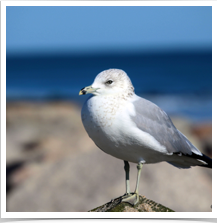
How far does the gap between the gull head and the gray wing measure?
30 cm

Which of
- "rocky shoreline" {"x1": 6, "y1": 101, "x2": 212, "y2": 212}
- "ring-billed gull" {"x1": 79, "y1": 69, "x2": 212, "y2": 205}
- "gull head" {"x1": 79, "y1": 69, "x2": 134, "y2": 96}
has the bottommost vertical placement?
"rocky shoreline" {"x1": 6, "y1": 101, "x2": 212, "y2": 212}

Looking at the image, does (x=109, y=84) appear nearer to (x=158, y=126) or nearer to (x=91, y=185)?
(x=158, y=126)

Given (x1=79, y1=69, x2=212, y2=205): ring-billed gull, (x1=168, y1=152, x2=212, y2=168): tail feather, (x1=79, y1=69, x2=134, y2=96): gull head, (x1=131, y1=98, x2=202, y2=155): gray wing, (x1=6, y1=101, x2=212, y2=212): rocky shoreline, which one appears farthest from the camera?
(x1=6, y1=101, x2=212, y2=212): rocky shoreline

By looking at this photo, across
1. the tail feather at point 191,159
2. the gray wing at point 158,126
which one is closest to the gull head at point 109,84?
the gray wing at point 158,126

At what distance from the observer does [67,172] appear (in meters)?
8.49

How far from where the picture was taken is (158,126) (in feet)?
16.3

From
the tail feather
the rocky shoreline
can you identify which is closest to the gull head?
the tail feather

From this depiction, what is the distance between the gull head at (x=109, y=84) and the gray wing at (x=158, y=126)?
296 mm

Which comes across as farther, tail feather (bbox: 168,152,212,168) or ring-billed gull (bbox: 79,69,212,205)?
tail feather (bbox: 168,152,212,168)

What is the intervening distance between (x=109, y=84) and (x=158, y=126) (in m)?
0.99

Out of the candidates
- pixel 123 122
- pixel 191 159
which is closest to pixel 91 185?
pixel 191 159

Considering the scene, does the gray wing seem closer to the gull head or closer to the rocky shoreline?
the gull head

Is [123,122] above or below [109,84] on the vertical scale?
below

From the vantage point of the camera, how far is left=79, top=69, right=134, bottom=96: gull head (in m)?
4.56
